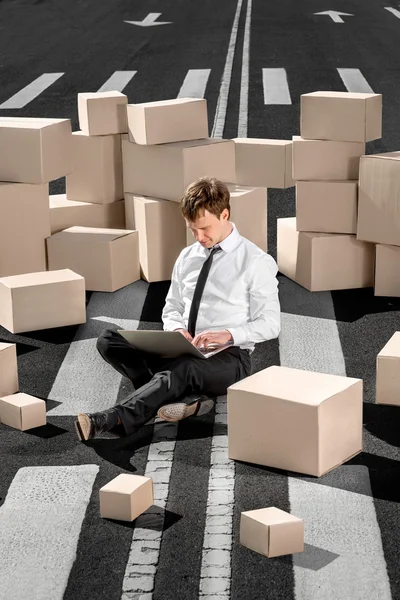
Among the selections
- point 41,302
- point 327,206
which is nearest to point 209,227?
point 41,302

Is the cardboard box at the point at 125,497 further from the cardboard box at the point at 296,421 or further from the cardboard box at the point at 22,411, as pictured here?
the cardboard box at the point at 22,411

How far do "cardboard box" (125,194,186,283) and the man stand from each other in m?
2.24

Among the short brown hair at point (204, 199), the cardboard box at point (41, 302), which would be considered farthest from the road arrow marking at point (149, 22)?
the short brown hair at point (204, 199)

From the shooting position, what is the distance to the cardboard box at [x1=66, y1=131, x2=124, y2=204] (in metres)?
9.27

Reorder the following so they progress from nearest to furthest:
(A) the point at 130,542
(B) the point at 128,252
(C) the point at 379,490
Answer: (A) the point at 130,542, (C) the point at 379,490, (B) the point at 128,252

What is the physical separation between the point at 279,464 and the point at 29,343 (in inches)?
108

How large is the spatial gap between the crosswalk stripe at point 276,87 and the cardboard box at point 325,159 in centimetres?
905

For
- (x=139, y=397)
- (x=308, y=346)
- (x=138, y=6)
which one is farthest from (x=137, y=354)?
(x=138, y=6)

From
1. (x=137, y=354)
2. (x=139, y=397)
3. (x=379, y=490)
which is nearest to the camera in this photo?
(x=379, y=490)

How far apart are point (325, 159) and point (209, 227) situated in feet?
8.42

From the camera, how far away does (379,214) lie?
830 centimetres

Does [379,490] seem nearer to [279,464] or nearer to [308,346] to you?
[279,464]

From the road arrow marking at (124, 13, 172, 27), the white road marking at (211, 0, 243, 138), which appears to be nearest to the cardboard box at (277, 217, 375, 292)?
the white road marking at (211, 0, 243, 138)

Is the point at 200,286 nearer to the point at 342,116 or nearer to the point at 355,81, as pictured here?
the point at 342,116
